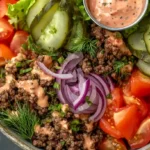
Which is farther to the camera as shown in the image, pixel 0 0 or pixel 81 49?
pixel 0 0

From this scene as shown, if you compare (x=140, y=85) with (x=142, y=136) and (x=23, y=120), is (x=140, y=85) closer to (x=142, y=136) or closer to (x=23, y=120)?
(x=142, y=136)

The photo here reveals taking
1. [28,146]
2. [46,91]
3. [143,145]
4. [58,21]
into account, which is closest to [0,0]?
[58,21]

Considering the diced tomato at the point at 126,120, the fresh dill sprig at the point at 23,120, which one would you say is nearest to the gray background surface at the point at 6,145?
the fresh dill sprig at the point at 23,120

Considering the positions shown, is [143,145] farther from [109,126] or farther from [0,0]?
[0,0]

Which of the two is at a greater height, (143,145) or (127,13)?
(127,13)

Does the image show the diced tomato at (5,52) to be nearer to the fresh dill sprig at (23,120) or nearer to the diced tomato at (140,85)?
the fresh dill sprig at (23,120)

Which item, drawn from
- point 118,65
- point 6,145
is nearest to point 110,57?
point 118,65
